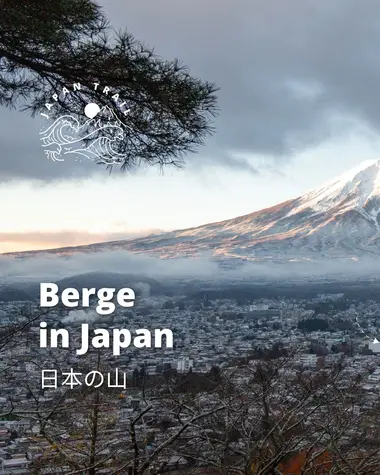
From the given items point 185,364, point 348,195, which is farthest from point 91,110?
point 348,195

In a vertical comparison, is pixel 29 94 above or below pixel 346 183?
below

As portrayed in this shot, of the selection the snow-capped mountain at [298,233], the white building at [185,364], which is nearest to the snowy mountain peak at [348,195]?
the snow-capped mountain at [298,233]

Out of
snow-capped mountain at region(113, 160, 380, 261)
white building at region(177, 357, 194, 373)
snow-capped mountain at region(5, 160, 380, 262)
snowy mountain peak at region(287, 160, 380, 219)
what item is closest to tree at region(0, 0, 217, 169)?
white building at region(177, 357, 194, 373)

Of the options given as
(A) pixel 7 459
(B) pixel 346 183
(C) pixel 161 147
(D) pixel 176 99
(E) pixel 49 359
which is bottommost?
(A) pixel 7 459

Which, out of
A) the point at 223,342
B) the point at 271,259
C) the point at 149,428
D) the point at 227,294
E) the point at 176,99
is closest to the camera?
the point at 176,99

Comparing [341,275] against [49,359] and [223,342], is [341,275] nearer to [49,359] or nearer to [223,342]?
[223,342]

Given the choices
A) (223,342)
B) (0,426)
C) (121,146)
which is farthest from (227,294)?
(121,146)
